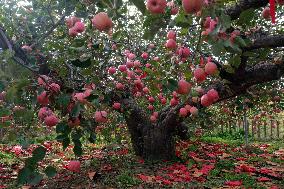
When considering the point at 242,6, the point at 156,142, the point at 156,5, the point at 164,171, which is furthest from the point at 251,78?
the point at 156,5

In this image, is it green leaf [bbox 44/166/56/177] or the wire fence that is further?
the wire fence

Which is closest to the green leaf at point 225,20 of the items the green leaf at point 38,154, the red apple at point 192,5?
the red apple at point 192,5

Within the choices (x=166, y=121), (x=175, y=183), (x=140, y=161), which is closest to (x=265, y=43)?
(x=175, y=183)

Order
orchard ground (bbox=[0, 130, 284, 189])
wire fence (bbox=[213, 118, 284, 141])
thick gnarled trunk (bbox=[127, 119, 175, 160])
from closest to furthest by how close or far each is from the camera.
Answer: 1. orchard ground (bbox=[0, 130, 284, 189])
2. thick gnarled trunk (bbox=[127, 119, 175, 160])
3. wire fence (bbox=[213, 118, 284, 141])

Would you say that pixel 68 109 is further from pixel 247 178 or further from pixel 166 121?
pixel 166 121

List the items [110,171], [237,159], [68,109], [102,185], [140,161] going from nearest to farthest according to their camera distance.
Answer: [68,109] → [102,185] → [110,171] → [140,161] → [237,159]

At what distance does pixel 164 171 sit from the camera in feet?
20.3

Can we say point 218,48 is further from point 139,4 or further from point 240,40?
point 139,4

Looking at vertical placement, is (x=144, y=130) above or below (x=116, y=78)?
below

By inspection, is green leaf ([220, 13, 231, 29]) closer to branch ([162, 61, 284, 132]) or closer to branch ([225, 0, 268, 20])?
branch ([225, 0, 268, 20])

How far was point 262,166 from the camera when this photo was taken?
Result: 270 inches

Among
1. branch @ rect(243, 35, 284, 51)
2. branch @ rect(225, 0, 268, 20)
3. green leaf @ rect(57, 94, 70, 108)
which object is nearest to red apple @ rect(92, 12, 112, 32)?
green leaf @ rect(57, 94, 70, 108)

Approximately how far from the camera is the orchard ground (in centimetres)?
523

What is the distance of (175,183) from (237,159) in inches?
108
